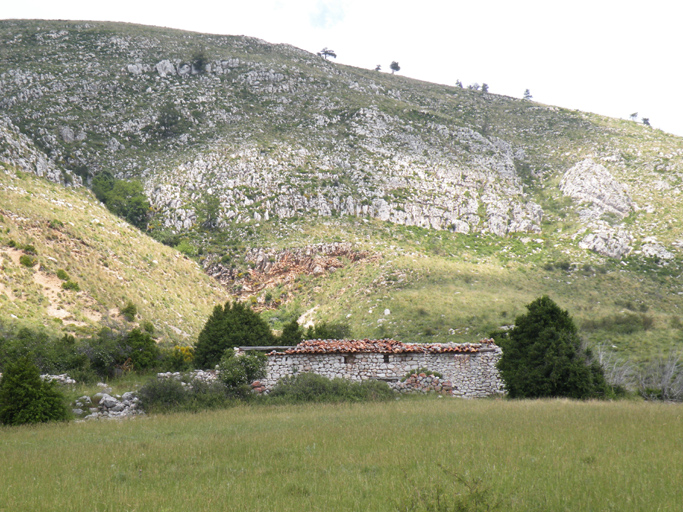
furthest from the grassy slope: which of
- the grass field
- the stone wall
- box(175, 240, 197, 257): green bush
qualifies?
the grass field

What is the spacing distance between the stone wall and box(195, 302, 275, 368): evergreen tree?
5535 mm

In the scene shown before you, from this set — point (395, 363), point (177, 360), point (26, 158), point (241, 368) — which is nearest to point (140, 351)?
point (177, 360)

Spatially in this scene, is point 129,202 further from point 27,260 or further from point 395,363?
point 395,363

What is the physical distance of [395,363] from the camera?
23.0 m

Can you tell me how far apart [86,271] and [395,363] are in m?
27.0

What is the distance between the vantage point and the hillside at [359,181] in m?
43.6

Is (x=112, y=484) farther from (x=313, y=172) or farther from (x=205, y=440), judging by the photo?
(x=313, y=172)

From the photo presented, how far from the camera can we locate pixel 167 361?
27.0 m

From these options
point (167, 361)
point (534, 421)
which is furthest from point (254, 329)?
point (534, 421)

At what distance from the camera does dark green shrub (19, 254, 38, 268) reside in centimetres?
3306

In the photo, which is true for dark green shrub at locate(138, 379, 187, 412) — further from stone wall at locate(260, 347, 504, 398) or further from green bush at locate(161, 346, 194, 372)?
green bush at locate(161, 346, 194, 372)

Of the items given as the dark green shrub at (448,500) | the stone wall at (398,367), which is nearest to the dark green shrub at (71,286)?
the stone wall at (398,367)

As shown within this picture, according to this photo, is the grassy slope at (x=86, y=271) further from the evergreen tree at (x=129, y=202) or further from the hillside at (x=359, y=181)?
the hillside at (x=359, y=181)

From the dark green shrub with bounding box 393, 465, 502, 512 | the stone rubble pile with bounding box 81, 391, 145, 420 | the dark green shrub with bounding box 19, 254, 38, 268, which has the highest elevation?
the dark green shrub with bounding box 19, 254, 38, 268
